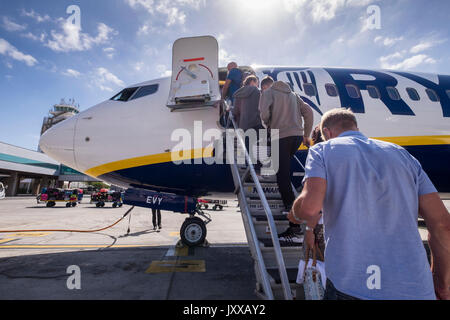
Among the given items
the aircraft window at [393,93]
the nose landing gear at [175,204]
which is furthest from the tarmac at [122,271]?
the aircraft window at [393,93]

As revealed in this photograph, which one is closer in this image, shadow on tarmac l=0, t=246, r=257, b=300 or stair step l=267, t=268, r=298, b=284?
stair step l=267, t=268, r=298, b=284

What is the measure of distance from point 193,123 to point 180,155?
841mm

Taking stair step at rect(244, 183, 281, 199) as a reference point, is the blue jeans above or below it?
below

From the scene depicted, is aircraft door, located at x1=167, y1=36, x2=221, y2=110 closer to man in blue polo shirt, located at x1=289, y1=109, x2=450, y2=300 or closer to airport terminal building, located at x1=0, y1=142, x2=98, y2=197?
man in blue polo shirt, located at x1=289, y1=109, x2=450, y2=300

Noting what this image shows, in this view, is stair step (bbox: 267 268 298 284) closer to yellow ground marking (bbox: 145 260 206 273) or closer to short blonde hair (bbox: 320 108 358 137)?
short blonde hair (bbox: 320 108 358 137)

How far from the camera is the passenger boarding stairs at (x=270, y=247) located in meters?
2.35

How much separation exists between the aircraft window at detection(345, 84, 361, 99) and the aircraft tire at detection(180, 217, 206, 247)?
535 cm

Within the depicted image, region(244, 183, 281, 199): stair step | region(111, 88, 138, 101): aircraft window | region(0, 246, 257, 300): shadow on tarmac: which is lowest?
region(0, 246, 257, 300): shadow on tarmac

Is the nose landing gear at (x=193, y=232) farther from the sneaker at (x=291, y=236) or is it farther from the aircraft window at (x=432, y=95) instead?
the aircraft window at (x=432, y=95)

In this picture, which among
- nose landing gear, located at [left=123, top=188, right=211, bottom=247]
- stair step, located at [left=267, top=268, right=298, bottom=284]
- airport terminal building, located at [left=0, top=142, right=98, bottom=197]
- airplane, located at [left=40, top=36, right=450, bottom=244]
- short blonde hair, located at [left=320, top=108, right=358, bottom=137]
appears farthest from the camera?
airport terminal building, located at [left=0, top=142, right=98, bottom=197]

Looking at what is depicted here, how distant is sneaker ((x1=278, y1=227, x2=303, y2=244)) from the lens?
10.7 feet

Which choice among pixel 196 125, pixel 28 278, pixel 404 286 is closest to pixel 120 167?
pixel 196 125

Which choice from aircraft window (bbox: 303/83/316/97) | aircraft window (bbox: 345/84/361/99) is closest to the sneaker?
aircraft window (bbox: 303/83/316/97)

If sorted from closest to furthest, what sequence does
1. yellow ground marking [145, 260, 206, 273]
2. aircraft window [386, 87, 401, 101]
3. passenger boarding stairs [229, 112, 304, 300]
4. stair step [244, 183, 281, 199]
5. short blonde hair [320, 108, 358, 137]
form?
short blonde hair [320, 108, 358, 137]
passenger boarding stairs [229, 112, 304, 300]
stair step [244, 183, 281, 199]
yellow ground marking [145, 260, 206, 273]
aircraft window [386, 87, 401, 101]
